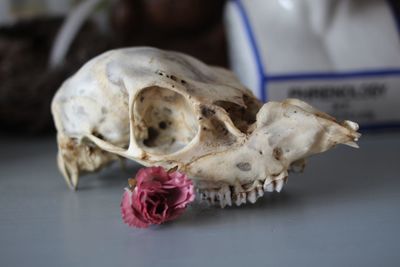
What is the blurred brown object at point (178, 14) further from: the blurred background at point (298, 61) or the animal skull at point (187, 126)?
the animal skull at point (187, 126)

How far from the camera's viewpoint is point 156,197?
0.47 m

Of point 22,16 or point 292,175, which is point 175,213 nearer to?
point 292,175

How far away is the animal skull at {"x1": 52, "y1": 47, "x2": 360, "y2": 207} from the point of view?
18.9 inches

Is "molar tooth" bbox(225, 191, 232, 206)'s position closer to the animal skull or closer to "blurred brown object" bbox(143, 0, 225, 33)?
the animal skull

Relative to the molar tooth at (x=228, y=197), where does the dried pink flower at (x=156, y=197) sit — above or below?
above

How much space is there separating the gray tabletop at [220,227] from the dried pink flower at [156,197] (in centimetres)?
1

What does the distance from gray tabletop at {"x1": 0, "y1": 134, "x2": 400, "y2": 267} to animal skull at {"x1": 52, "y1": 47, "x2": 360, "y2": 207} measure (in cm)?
3

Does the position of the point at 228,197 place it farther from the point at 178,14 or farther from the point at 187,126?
the point at 178,14

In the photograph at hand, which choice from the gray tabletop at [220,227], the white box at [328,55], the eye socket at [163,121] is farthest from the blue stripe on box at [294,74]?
the eye socket at [163,121]

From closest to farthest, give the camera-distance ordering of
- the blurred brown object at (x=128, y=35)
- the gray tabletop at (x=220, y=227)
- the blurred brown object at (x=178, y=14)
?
the gray tabletop at (x=220, y=227) → the blurred brown object at (x=128, y=35) → the blurred brown object at (x=178, y=14)

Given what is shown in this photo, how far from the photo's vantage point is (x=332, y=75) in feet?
2.71

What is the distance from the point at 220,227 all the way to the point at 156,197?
0.05 metres

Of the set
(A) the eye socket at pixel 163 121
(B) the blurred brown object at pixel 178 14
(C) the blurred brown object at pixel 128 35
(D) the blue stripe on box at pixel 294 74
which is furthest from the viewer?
(B) the blurred brown object at pixel 178 14

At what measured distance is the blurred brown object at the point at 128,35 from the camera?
935 millimetres
